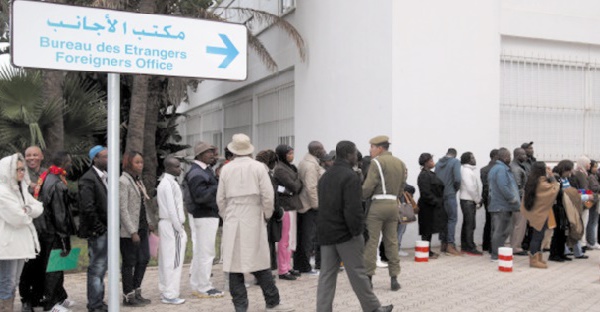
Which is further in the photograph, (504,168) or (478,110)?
(478,110)

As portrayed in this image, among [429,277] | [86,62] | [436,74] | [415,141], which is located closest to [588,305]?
[429,277]

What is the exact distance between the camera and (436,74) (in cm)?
1146

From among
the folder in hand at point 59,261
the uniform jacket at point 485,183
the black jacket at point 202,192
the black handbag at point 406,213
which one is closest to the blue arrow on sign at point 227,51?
the black jacket at point 202,192

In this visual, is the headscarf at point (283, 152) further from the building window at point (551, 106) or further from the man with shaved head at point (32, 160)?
the building window at point (551, 106)

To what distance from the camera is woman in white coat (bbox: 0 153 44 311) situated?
546 centimetres

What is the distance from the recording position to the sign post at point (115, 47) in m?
3.37

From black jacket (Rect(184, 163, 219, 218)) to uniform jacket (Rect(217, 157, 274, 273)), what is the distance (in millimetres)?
745

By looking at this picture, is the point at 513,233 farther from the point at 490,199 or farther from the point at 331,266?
the point at 331,266

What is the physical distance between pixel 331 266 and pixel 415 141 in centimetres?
580

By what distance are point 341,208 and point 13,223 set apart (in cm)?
311

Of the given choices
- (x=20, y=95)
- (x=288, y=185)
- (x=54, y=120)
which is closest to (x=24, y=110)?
(x=20, y=95)

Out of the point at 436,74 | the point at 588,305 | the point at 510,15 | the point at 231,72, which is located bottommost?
the point at 588,305

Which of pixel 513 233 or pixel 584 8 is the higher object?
pixel 584 8

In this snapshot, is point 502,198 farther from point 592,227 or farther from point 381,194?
point 381,194
